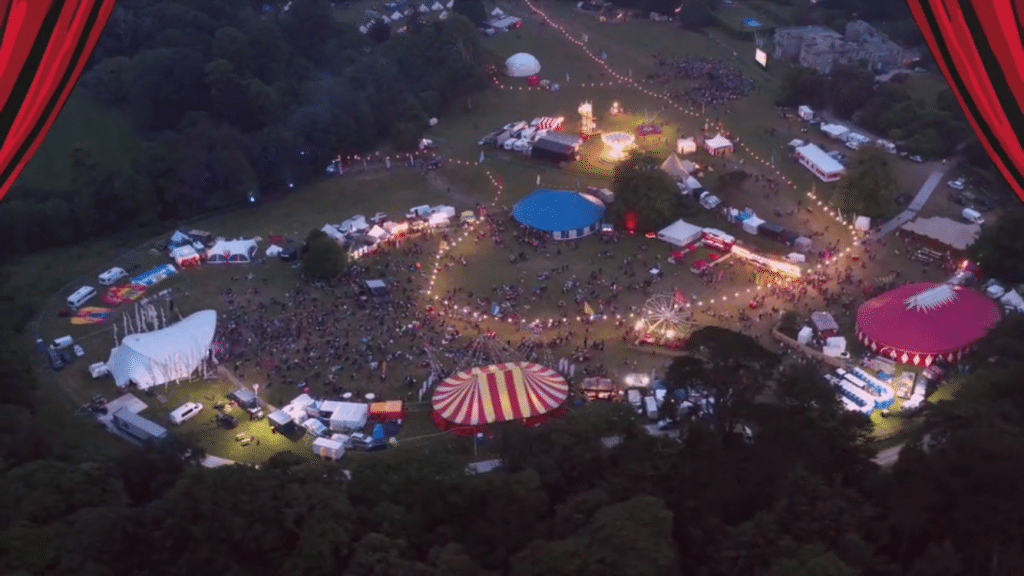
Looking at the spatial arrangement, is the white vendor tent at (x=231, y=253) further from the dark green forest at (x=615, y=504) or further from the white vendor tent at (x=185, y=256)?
the dark green forest at (x=615, y=504)

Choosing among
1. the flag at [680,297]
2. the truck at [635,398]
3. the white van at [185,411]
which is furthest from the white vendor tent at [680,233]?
the white van at [185,411]

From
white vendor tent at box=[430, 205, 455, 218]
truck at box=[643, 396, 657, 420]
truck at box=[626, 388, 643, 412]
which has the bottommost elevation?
white vendor tent at box=[430, 205, 455, 218]

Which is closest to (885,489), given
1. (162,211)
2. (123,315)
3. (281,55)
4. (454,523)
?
(454,523)

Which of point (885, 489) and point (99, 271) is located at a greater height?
point (885, 489)

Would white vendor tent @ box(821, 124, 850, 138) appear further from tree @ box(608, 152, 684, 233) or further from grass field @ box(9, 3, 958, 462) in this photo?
tree @ box(608, 152, 684, 233)

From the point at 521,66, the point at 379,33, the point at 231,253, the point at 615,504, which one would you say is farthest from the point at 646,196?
the point at 379,33

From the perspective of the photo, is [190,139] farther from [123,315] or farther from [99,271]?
[123,315]

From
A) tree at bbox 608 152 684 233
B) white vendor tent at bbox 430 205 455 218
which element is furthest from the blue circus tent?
white vendor tent at bbox 430 205 455 218
